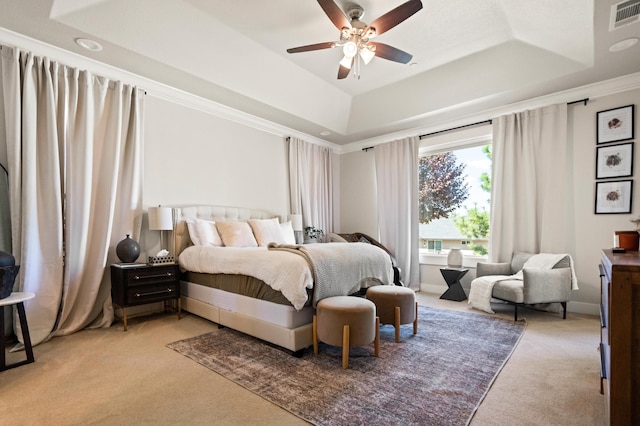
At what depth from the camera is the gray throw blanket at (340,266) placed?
266cm

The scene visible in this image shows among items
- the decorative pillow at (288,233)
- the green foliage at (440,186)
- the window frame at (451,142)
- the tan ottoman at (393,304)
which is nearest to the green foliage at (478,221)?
the window frame at (451,142)

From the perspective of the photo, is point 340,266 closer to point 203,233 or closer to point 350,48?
point 203,233

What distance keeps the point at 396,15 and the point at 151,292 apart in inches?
143

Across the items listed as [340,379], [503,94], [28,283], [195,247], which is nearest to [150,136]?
[195,247]

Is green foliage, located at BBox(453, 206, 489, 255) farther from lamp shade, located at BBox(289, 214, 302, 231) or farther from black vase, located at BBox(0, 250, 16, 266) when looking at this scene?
black vase, located at BBox(0, 250, 16, 266)

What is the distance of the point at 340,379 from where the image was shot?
218 cm

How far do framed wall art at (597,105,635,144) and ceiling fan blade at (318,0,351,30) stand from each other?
3463 millimetres

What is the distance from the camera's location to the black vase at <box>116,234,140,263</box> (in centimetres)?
335

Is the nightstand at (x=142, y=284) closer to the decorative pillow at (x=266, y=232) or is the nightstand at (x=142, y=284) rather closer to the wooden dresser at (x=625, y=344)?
the decorative pillow at (x=266, y=232)

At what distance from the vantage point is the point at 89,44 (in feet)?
9.95

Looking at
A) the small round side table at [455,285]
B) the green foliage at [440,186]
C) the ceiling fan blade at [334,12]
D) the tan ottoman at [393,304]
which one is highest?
the ceiling fan blade at [334,12]

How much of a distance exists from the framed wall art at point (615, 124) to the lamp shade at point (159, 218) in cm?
536

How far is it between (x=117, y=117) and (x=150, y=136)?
1.43 ft

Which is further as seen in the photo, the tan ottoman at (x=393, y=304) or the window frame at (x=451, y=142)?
the window frame at (x=451, y=142)
